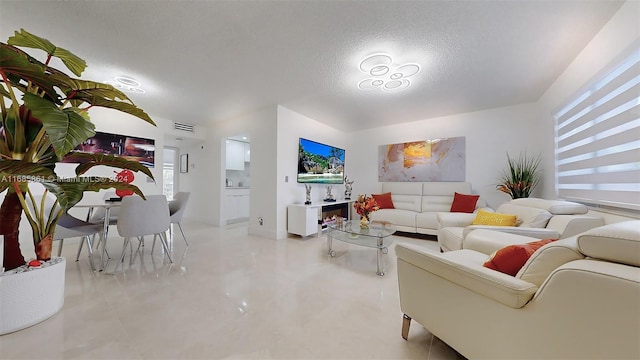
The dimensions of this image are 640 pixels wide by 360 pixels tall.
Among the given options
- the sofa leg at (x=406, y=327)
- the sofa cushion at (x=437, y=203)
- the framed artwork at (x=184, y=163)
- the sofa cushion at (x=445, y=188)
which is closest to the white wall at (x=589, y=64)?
the sofa cushion at (x=445, y=188)

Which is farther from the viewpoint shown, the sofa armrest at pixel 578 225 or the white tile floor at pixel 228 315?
the sofa armrest at pixel 578 225

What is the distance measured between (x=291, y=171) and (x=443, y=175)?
313 cm

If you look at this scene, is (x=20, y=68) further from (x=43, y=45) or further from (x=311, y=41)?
(x=311, y=41)

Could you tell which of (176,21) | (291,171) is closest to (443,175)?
(291,171)

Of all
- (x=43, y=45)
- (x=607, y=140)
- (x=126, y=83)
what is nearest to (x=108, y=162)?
(x=43, y=45)

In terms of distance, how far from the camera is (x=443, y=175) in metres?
4.47

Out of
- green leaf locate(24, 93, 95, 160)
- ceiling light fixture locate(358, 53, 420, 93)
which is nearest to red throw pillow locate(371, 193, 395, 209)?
ceiling light fixture locate(358, 53, 420, 93)

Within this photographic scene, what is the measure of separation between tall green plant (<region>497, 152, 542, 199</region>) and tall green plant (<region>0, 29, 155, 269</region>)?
4.79 metres

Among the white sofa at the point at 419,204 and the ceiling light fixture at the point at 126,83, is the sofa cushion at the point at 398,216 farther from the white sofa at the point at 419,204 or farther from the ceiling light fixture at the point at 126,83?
the ceiling light fixture at the point at 126,83

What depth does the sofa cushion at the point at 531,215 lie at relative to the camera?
2.12 metres

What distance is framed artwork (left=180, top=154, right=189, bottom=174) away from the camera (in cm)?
584

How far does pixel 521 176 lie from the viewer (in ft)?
11.4

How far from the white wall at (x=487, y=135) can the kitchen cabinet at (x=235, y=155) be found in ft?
12.8

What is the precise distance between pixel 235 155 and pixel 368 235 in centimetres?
443
